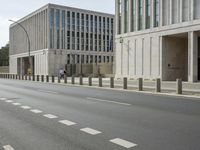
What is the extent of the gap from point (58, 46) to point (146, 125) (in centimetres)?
6251

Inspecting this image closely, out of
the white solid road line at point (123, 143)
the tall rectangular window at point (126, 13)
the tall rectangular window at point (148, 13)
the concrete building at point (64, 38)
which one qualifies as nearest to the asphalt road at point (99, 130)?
the white solid road line at point (123, 143)

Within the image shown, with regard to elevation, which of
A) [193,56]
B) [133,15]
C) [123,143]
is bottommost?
[123,143]

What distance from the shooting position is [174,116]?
30.3 feet

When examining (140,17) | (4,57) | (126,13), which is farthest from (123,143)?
(4,57)

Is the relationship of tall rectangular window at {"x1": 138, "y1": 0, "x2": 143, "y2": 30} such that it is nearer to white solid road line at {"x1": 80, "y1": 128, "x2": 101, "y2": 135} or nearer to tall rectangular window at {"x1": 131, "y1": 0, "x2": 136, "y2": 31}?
tall rectangular window at {"x1": 131, "y1": 0, "x2": 136, "y2": 31}

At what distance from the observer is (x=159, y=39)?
34.8 meters

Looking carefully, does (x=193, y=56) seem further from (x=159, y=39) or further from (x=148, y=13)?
(x=148, y=13)

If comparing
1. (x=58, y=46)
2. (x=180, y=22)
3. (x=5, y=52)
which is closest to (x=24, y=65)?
(x=58, y=46)

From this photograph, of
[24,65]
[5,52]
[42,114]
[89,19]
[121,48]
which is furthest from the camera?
[5,52]

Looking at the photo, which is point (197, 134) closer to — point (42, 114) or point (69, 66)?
point (42, 114)

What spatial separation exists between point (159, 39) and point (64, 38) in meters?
38.6

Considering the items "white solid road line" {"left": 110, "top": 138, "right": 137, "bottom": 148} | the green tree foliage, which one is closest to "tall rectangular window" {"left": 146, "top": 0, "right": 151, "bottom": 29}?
"white solid road line" {"left": 110, "top": 138, "right": 137, "bottom": 148}

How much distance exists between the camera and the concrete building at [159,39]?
3133 centimetres

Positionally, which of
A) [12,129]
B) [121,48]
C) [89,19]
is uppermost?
[89,19]
